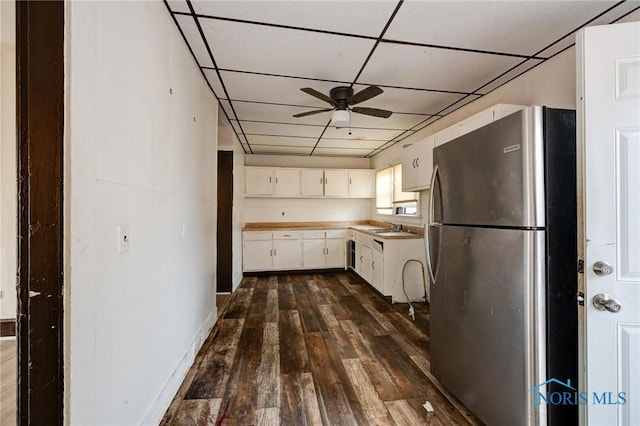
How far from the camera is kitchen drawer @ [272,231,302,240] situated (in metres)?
5.10

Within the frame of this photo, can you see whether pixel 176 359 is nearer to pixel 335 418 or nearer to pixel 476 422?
pixel 335 418

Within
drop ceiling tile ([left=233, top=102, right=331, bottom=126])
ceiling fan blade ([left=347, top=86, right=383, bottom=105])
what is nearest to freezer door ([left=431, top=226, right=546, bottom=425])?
ceiling fan blade ([left=347, top=86, right=383, bottom=105])

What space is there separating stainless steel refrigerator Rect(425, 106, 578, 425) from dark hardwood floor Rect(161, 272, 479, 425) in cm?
41

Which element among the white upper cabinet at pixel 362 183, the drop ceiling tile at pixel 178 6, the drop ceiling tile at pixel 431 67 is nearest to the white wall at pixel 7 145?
the drop ceiling tile at pixel 178 6

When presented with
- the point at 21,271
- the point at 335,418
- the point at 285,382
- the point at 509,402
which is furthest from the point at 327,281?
the point at 21,271

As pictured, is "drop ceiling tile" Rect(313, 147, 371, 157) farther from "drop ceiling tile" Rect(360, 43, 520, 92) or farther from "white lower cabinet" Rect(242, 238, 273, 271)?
"drop ceiling tile" Rect(360, 43, 520, 92)

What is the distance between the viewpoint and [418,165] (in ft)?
11.6

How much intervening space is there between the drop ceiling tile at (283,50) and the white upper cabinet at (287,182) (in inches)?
118

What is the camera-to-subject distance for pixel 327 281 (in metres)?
4.78

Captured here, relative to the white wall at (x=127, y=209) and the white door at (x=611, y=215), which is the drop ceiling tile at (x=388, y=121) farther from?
the white door at (x=611, y=215)

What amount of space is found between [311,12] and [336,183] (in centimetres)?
396

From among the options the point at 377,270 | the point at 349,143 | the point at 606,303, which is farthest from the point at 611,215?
the point at 349,143

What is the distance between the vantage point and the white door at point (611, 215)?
3.71 feet

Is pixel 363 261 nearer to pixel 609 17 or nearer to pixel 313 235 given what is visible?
pixel 313 235
